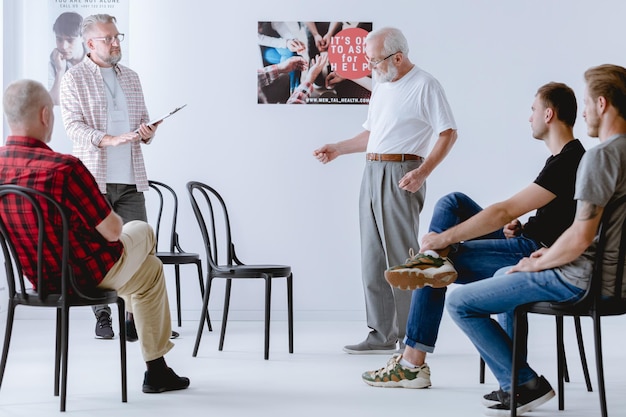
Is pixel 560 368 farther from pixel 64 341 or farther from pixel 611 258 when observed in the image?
pixel 64 341

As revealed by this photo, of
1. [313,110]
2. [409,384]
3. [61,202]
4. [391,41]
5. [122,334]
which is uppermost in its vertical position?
[391,41]

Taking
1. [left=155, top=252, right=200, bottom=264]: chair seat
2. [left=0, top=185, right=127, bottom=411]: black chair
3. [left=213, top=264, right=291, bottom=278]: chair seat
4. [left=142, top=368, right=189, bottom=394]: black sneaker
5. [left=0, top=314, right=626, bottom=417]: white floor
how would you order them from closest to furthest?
[left=0, top=185, right=127, bottom=411]: black chair, [left=0, top=314, right=626, bottom=417]: white floor, [left=142, top=368, right=189, bottom=394]: black sneaker, [left=213, top=264, right=291, bottom=278]: chair seat, [left=155, top=252, right=200, bottom=264]: chair seat

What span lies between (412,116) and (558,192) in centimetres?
134

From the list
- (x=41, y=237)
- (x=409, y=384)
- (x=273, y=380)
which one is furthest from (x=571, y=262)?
(x=41, y=237)

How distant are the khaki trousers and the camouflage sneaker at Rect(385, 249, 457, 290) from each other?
81 centimetres

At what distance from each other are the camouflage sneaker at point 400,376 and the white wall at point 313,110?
1.98 metres

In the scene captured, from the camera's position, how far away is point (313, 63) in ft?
16.5

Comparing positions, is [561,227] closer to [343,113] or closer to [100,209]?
[100,209]

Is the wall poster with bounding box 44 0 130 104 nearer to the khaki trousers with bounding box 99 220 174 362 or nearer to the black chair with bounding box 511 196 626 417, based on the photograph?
the khaki trousers with bounding box 99 220 174 362

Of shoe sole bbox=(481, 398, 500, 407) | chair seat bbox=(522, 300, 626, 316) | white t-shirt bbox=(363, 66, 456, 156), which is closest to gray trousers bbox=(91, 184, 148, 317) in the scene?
white t-shirt bbox=(363, 66, 456, 156)

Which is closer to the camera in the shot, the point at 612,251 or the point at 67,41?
the point at 612,251

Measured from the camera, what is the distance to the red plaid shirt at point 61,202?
2.50 meters

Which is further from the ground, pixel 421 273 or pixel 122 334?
pixel 421 273

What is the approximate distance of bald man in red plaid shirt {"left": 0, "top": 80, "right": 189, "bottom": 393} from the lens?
8.23 ft
